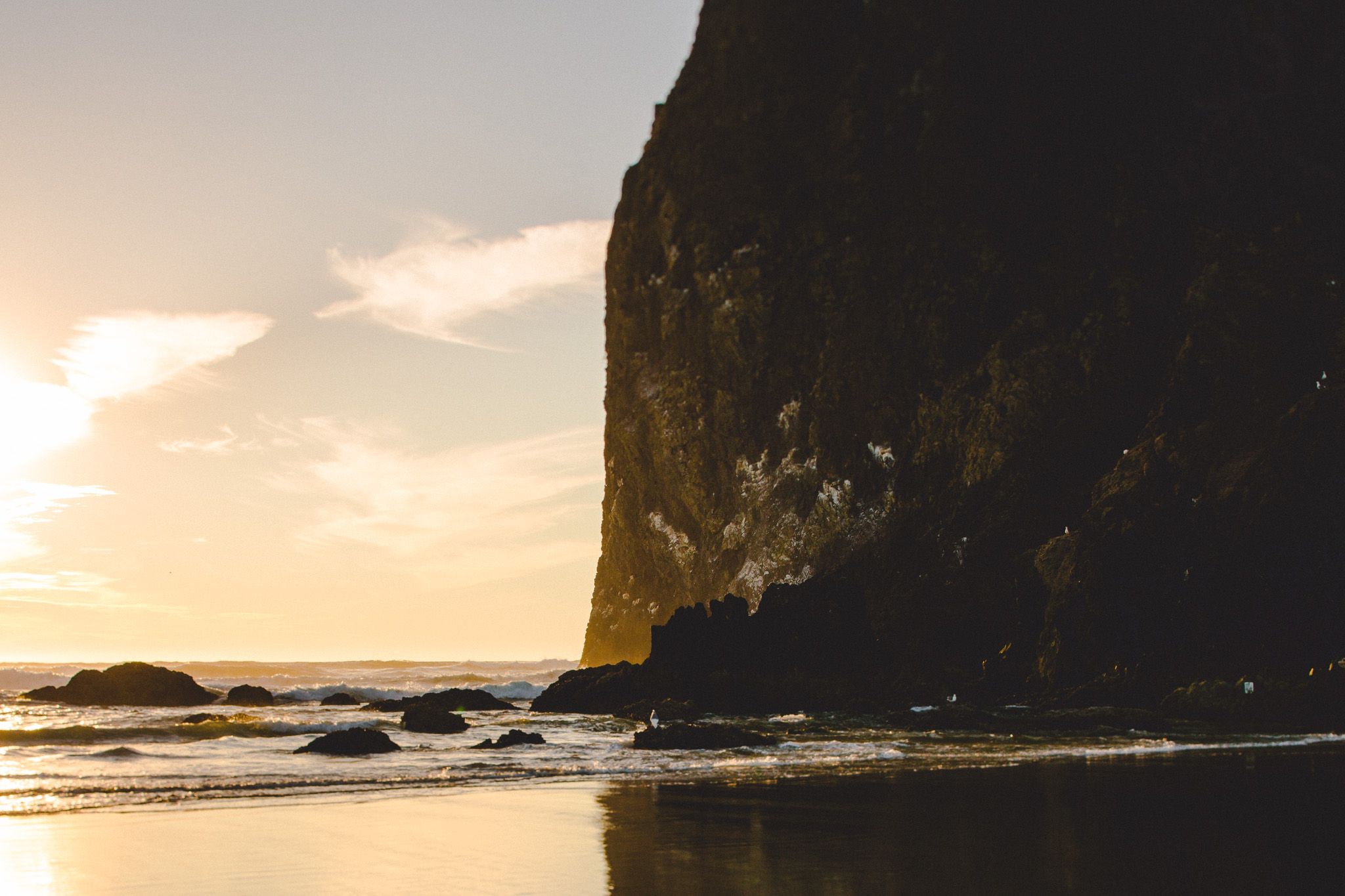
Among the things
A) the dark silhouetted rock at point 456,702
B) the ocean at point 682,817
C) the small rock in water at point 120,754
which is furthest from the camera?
the dark silhouetted rock at point 456,702

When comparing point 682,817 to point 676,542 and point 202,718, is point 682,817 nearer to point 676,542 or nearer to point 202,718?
point 202,718

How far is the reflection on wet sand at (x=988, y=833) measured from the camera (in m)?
7.69

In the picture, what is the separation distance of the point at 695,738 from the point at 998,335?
1540 inches

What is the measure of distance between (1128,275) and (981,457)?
35.6 feet

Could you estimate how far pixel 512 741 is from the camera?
70.0ft

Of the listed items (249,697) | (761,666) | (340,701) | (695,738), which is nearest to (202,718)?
(340,701)

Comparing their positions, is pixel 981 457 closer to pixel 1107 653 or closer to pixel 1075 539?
pixel 1075 539

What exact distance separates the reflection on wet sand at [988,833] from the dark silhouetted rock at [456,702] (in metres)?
24.0

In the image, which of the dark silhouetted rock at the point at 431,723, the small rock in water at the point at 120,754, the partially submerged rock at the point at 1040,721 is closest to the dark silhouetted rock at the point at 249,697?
the dark silhouetted rock at the point at 431,723

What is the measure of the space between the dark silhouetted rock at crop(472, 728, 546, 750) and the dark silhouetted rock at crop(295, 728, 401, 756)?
1.77 m

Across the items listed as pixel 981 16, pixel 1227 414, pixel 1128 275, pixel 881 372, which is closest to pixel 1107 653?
pixel 1227 414

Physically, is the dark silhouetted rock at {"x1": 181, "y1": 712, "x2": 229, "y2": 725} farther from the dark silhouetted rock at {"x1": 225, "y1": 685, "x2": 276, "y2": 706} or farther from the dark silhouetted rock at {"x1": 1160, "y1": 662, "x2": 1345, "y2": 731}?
the dark silhouetted rock at {"x1": 1160, "y1": 662, "x2": 1345, "y2": 731}

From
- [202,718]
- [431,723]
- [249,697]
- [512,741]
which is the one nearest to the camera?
[512,741]

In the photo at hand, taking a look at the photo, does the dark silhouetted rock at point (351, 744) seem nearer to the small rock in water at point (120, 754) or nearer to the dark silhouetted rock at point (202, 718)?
the small rock in water at point (120, 754)
